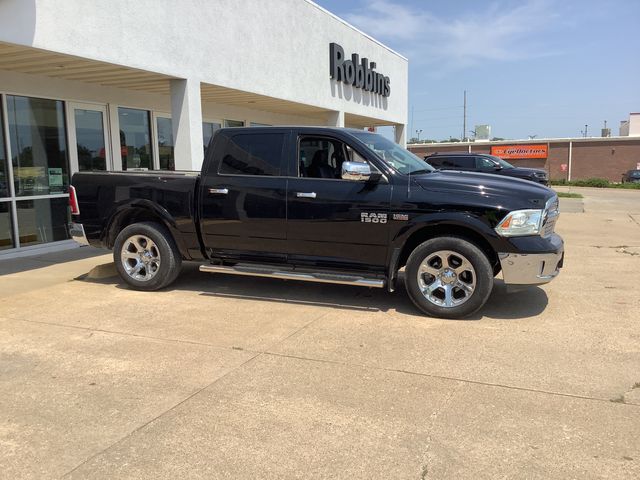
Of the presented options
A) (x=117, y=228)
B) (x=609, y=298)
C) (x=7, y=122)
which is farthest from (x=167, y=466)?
(x=7, y=122)

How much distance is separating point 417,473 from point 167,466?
1.38m

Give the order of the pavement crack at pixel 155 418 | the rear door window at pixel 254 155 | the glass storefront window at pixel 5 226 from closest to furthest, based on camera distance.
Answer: the pavement crack at pixel 155 418
the rear door window at pixel 254 155
the glass storefront window at pixel 5 226

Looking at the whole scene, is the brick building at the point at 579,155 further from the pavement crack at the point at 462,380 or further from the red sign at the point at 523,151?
the pavement crack at the point at 462,380

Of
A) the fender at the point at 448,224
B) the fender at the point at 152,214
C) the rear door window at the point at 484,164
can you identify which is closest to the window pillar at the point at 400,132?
the rear door window at the point at 484,164

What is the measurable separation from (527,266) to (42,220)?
8.64 meters

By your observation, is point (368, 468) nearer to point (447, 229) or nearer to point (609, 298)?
point (447, 229)

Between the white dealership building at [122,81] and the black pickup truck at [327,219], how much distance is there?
2219mm

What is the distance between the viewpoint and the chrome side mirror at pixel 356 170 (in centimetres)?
570

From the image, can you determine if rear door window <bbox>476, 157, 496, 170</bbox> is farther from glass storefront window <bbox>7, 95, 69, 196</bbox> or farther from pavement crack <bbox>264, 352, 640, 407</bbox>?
pavement crack <bbox>264, 352, 640, 407</bbox>

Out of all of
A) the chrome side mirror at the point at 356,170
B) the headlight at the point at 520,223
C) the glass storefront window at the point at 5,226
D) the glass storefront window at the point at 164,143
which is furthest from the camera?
the glass storefront window at the point at 164,143

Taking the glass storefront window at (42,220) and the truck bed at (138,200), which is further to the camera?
the glass storefront window at (42,220)

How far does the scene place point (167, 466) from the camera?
311 cm

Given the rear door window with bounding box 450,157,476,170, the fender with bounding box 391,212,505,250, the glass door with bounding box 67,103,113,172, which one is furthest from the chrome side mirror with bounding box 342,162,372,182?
the rear door window with bounding box 450,157,476,170

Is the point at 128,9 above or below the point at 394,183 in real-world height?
above
